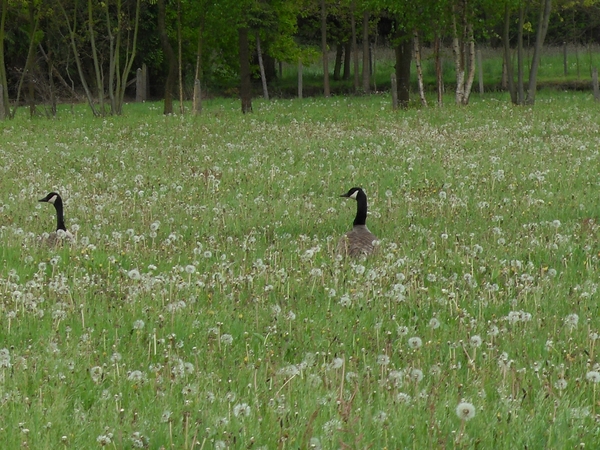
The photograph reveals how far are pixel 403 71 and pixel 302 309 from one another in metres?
31.8

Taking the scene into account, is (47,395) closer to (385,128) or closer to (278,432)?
(278,432)

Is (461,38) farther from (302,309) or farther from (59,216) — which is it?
(302,309)

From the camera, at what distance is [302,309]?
27.8 ft

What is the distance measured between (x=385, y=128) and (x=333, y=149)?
200 inches

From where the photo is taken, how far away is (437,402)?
584 cm

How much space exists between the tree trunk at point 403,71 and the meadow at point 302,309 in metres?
19.3

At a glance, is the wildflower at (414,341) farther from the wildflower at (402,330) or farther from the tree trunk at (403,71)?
the tree trunk at (403,71)

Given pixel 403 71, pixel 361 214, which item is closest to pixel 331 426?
pixel 361 214

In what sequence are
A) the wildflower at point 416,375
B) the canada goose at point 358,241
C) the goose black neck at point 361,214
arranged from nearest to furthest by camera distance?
1. the wildflower at point 416,375
2. the canada goose at point 358,241
3. the goose black neck at point 361,214

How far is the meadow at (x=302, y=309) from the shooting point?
5.46 metres

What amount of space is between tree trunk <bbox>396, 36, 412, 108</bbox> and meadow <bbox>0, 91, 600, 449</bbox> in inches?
759

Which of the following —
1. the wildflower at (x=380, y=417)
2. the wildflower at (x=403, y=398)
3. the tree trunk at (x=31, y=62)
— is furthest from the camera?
the tree trunk at (x=31, y=62)

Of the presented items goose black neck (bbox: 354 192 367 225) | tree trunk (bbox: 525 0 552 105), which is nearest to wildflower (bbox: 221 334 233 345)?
goose black neck (bbox: 354 192 367 225)

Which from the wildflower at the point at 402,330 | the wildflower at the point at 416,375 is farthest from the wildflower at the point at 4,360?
the wildflower at the point at 402,330
